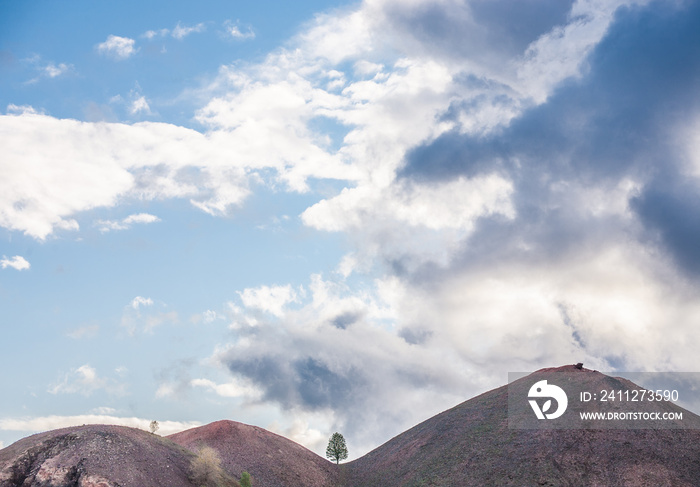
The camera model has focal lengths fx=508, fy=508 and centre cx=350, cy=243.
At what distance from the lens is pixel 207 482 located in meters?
61.4

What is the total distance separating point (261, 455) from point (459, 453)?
32654 mm

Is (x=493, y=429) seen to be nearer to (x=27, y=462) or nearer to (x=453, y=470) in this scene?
(x=453, y=470)

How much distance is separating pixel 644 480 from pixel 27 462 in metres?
67.2

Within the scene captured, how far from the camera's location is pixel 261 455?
274ft

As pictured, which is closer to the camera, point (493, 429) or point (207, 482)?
point (207, 482)

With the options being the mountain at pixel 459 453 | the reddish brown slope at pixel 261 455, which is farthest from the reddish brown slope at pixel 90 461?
the reddish brown slope at pixel 261 455

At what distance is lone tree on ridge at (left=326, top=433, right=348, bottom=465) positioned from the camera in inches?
3930

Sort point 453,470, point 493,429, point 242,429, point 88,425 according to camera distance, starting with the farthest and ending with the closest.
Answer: point 242,429 < point 493,429 < point 453,470 < point 88,425

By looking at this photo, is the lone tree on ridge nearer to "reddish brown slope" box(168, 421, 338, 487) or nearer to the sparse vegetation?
"reddish brown slope" box(168, 421, 338, 487)

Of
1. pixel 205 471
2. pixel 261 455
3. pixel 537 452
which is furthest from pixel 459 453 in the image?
pixel 205 471

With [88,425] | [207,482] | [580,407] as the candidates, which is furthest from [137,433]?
[580,407]

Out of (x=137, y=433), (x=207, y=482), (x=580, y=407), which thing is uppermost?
(x=580, y=407)

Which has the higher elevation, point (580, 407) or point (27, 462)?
point (580, 407)

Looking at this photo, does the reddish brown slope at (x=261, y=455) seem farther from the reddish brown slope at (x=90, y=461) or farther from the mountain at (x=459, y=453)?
the reddish brown slope at (x=90, y=461)
